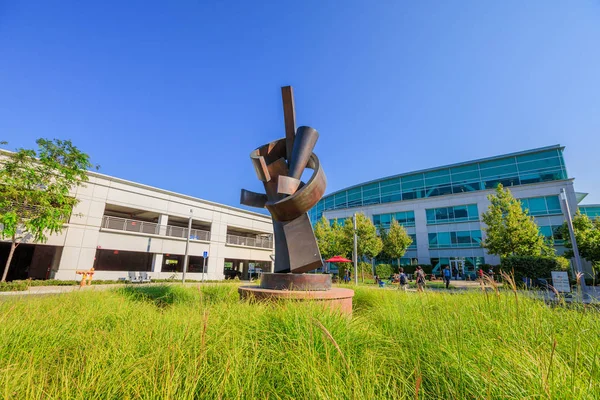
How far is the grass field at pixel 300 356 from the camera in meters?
2.14

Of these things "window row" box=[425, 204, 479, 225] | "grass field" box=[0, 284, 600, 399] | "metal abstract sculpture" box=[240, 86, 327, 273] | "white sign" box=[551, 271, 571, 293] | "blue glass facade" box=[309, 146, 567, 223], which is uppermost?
"blue glass facade" box=[309, 146, 567, 223]

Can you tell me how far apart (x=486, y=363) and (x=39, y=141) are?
25.3 m

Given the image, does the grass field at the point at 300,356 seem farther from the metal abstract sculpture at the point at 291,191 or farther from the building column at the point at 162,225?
the building column at the point at 162,225

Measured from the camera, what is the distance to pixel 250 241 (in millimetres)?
34156

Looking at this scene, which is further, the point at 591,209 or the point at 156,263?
the point at 591,209

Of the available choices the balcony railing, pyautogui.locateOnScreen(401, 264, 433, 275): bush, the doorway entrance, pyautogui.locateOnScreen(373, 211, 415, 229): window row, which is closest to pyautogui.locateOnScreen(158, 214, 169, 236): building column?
the balcony railing

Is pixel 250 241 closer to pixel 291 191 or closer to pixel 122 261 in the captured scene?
pixel 122 261

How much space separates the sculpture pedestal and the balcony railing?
2212 centimetres

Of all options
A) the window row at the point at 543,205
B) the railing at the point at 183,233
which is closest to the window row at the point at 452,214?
the window row at the point at 543,205

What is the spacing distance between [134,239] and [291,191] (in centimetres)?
2272

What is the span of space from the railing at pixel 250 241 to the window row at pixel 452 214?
22459 millimetres

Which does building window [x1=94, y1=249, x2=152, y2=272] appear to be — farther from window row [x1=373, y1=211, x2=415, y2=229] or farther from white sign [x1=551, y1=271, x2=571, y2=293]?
white sign [x1=551, y1=271, x2=571, y2=293]

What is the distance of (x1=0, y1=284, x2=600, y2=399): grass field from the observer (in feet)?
7.03

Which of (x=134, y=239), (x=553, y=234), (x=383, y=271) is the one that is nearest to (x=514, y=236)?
(x=383, y=271)
